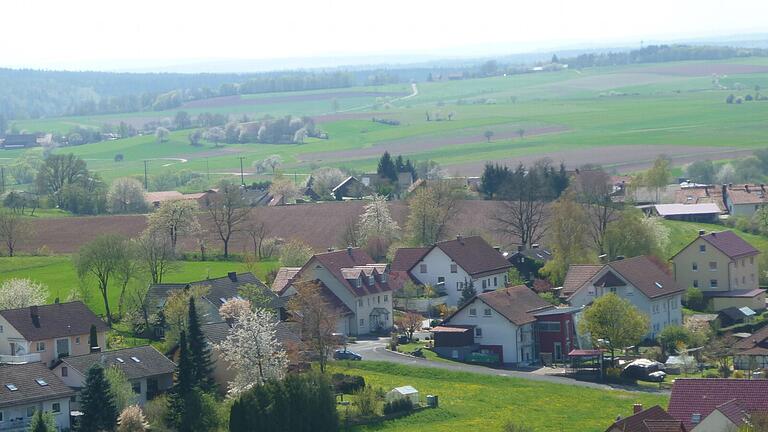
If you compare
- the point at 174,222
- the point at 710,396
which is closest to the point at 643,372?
the point at 710,396

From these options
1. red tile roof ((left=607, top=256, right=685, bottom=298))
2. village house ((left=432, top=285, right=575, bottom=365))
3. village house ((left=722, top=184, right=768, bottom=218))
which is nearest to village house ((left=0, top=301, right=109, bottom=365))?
village house ((left=432, top=285, right=575, bottom=365))

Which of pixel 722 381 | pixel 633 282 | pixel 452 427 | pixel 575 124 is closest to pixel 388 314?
pixel 633 282

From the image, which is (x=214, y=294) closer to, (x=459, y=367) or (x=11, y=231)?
(x=459, y=367)

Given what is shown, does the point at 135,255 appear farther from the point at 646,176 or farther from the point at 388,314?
the point at 646,176

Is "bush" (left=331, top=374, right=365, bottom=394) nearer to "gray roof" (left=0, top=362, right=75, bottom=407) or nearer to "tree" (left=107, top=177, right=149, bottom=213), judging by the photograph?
"gray roof" (left=0, top=362, right=75, bottom=407)

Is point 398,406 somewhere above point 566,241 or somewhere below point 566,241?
below

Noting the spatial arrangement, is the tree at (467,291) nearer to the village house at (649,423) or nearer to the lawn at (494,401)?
the lawn at (494,401)
